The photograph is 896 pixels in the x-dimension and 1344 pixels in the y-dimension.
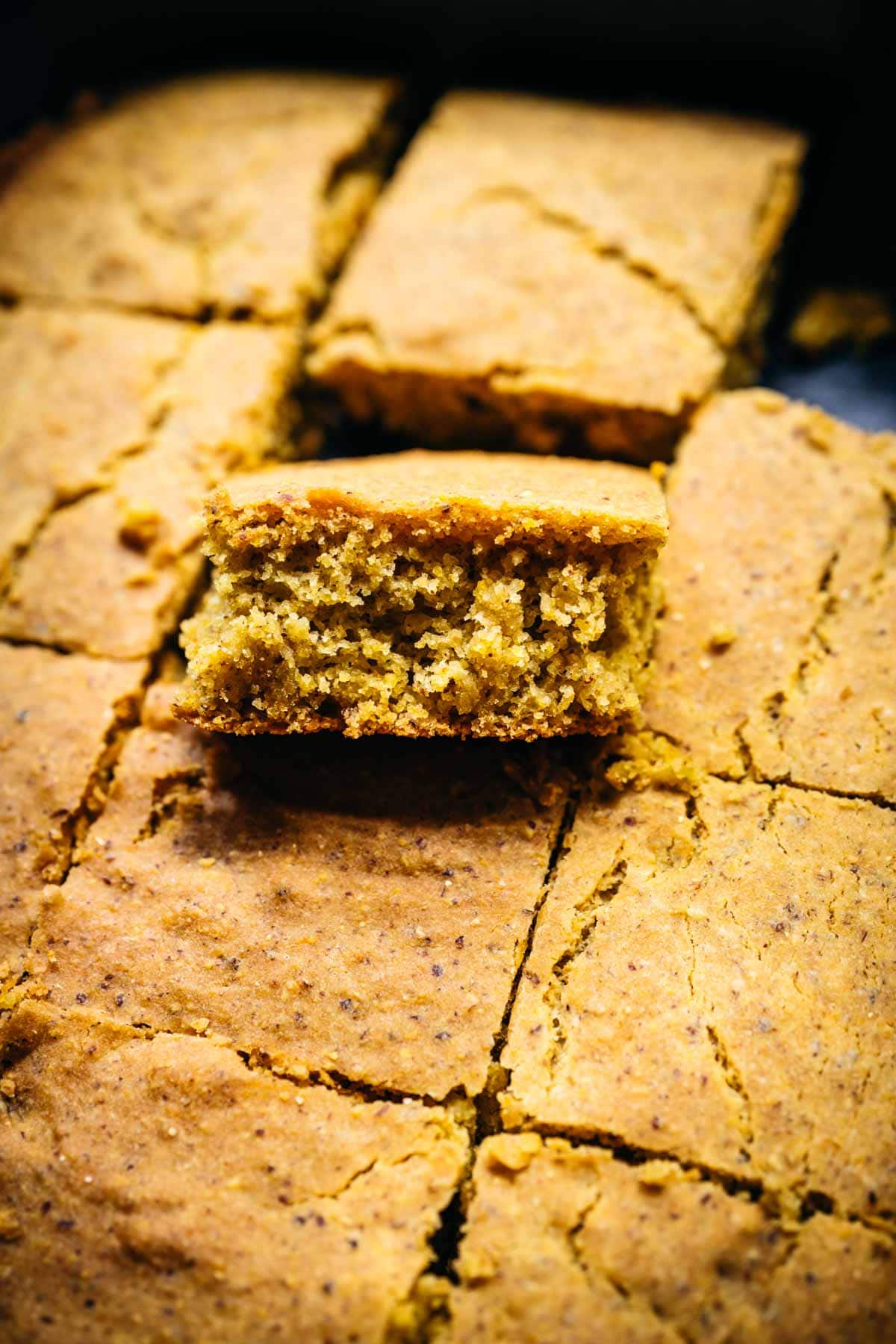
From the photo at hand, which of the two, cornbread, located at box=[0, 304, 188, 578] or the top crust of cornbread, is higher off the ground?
the top crust of cornbread

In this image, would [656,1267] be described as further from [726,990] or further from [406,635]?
[406,635]

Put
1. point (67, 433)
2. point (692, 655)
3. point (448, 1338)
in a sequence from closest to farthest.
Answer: point (448, 1338), point (692, 655), point (67, 433)

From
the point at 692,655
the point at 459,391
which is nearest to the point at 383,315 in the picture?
the point at 459,391

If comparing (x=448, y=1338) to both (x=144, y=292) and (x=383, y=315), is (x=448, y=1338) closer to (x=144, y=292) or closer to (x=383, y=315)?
(x=383, y=315)

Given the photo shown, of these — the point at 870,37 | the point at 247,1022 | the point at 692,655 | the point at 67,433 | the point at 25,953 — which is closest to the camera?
the point at 247,1022

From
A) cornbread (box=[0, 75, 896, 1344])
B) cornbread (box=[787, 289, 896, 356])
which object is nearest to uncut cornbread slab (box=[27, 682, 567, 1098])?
cornbread (box=[0, 75, 896, 1344])

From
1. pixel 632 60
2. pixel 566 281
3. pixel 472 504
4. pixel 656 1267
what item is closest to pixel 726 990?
pixel 656 1267

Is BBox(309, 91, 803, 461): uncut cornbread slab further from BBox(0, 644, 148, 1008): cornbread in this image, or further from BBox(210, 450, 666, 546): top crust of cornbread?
BBox(0, 644, 148, 1008): cornbread
